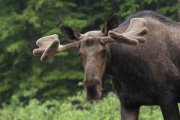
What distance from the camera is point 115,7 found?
31156 millimetres

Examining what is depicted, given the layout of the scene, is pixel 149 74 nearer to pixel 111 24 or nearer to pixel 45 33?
pixel 111 24

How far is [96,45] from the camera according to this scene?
8.05 metres

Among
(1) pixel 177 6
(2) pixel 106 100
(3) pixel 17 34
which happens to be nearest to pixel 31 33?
(3) pixel 17 34

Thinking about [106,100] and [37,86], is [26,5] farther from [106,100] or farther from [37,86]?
[106,100]

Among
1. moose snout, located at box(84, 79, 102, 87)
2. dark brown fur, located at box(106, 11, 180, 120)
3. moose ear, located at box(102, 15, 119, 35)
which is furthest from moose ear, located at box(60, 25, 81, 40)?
moose snout, located at box(84, 79, 102, 87)

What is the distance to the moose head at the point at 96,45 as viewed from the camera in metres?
7.81

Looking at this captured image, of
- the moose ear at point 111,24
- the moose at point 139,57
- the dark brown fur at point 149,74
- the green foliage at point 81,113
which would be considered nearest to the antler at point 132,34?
the moose at point 139,57

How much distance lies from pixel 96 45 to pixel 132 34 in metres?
0.49

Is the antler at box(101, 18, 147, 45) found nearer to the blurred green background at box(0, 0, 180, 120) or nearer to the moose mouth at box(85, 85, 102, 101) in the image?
the moose mouth at box(85, 85, 102, 101)

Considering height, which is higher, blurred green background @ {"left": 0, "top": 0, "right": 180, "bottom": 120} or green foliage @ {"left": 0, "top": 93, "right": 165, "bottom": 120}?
green foliage @ {"left": 0, "top": 93, "right": 165, "bottom": 120}

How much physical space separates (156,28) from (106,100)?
237 inches

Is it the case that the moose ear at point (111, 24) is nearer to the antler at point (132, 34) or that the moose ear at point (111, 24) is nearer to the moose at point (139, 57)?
the moose at point (139, 57)

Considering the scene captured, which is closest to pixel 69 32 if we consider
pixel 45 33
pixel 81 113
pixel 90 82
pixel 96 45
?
pixel 96 45

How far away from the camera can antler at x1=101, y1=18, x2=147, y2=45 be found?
26.4 ft
